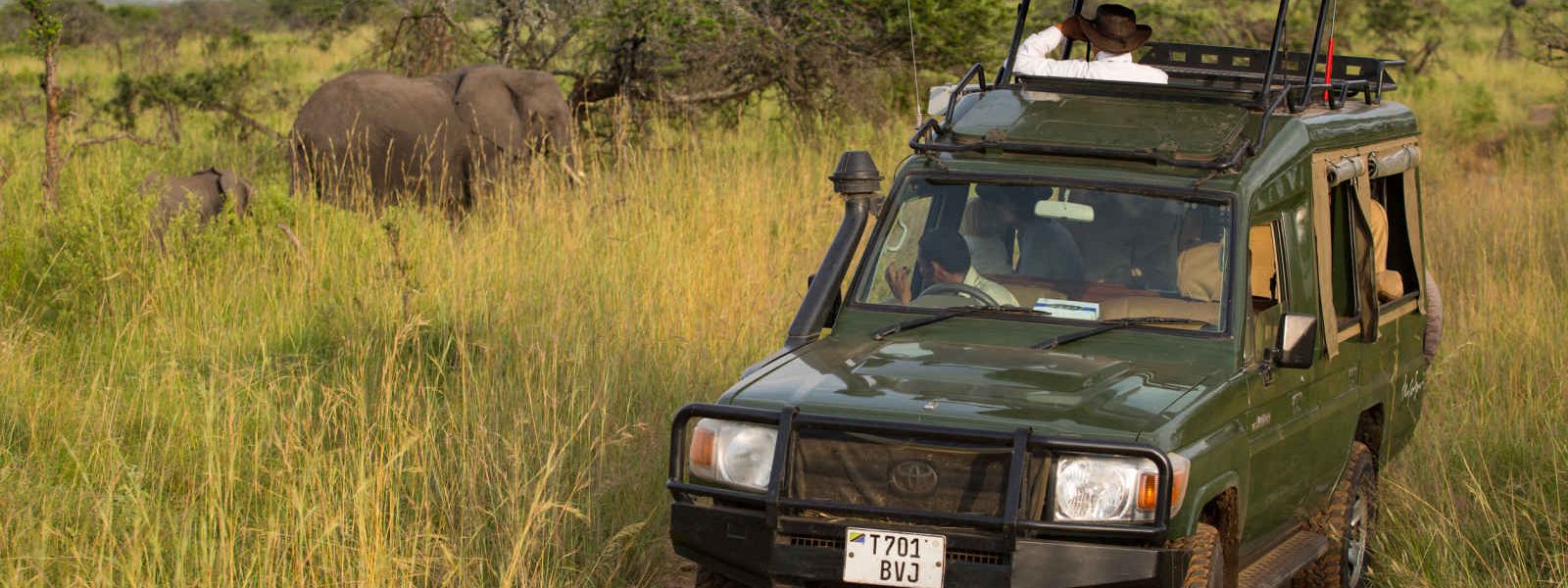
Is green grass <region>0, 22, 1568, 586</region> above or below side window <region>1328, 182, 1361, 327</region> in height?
below

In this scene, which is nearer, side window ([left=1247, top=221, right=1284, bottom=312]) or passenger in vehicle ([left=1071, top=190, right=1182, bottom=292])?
passenger in vehicle ([left=1071, top=190, right=1182, bottom=292])

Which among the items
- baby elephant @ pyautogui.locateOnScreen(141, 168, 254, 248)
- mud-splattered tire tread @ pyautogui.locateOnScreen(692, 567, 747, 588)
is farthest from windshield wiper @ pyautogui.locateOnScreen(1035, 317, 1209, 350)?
baby elephant @ pyautogui.locateOnScreen(141, 168, 254, 248)

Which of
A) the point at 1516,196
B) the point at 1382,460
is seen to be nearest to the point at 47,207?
the point at 1382,460

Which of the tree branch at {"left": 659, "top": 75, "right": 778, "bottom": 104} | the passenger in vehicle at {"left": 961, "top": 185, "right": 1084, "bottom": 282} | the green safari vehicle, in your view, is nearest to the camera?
the green safari vehicle

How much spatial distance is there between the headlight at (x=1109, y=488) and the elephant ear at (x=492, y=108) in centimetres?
1059

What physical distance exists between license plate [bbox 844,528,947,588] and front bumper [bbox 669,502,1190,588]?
3cm

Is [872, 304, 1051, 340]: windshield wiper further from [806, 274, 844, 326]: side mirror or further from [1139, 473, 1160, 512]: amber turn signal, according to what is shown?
[1139, 473, 1160, 512]: amber turn signal

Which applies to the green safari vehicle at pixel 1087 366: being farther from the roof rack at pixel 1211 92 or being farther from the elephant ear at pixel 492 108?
the elephant ear at pixel 492 108

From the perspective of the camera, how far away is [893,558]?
13.6ft

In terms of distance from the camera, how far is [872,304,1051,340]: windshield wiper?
5.15 m

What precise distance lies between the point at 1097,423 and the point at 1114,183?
4.11 feet

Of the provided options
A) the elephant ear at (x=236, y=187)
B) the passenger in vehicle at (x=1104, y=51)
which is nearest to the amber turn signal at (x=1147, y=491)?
the passenger in vehicle at (x=1104, y=51)

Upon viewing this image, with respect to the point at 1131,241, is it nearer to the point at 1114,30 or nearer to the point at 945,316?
the point at 945,316

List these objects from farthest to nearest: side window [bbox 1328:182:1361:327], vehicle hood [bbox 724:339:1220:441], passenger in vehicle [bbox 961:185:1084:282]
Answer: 1. side window [bbox 1328:182:1361:327]
2. passenger in vehicle [bbox 961:185:1084:282]
3. vehicle hood [bbox 724:339:1220:441]
